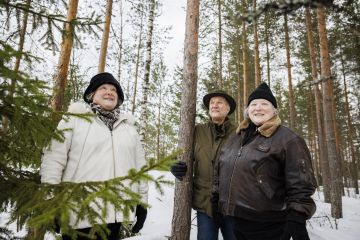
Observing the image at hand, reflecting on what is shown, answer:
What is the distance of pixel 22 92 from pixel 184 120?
2.86 metres

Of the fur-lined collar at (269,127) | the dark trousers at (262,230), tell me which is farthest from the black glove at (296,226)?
→ the fur-lined collar at (269,127)

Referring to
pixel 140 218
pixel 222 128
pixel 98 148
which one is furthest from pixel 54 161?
pixel 222 128

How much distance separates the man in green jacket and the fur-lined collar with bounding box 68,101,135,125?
45.4 inches

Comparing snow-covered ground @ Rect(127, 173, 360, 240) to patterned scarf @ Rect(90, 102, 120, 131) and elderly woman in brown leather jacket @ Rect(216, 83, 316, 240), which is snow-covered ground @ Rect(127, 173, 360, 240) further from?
patterned scarf @ Rect(90, 102, 120, 131)

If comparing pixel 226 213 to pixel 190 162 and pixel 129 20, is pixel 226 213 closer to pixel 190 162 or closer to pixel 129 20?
pixel 190 162

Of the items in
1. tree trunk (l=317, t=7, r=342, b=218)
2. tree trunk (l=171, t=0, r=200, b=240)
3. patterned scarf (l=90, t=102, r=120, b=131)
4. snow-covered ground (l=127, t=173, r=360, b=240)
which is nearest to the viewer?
patterned scarf (l=90, t=102, r=120, b=131)

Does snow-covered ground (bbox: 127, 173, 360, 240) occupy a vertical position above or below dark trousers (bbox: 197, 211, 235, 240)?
below

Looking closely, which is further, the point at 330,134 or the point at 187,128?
the point at 330,134

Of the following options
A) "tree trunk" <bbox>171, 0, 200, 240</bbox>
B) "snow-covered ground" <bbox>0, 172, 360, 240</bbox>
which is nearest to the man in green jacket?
"tree trunk" <bbox>171, 0, 200, 240</bbox>

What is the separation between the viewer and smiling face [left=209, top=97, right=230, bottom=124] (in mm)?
3884

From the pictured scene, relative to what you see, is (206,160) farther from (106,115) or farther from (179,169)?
(106,115)

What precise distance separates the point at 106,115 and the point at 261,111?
62.2 inches

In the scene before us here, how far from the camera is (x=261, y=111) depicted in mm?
3127

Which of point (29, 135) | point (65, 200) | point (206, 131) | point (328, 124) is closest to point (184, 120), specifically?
point (206, 131)
